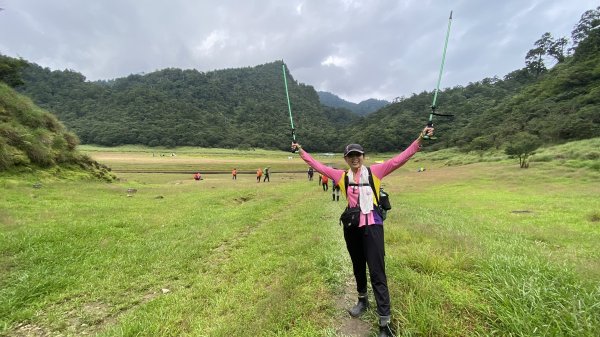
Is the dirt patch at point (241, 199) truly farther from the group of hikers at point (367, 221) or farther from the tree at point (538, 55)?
the tree at point (538, 55)

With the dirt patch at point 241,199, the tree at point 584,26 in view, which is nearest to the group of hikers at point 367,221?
the dirt patch at point 241,199

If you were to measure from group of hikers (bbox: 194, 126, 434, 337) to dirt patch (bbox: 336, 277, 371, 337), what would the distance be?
0.12 meters

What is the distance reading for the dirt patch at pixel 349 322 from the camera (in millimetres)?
5406

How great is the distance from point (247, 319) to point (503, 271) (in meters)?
4.93

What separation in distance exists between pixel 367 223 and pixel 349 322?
1.84 meters

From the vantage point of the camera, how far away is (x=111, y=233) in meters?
12.2

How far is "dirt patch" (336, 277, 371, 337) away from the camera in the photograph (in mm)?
5406

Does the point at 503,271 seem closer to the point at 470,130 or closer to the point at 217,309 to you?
the point at 217,309

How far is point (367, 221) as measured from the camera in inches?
212

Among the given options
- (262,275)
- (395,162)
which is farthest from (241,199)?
(395,162)

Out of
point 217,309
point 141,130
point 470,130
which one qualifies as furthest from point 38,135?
point 141,130

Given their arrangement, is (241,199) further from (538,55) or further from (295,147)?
(538,55)

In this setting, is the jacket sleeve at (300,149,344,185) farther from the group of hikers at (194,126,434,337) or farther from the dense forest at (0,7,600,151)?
the dense forest at (0,7,600,151)

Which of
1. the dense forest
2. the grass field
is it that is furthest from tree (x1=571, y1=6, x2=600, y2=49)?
the grass field
